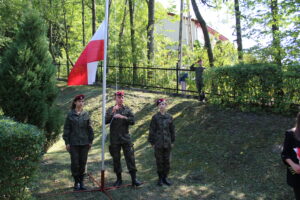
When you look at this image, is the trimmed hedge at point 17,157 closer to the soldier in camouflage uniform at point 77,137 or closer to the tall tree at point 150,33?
the soldier in camouflage uniform at point 77,137

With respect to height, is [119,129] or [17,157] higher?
[119,129]

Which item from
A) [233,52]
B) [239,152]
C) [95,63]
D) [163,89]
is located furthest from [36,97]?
[233,52]

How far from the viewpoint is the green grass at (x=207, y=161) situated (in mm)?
5613

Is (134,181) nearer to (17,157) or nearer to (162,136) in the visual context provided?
(162,136)

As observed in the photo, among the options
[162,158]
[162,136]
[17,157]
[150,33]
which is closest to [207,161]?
[162,158]

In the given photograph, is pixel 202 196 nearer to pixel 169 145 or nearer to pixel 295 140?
pixel 169 145

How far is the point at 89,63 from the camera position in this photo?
223 inches

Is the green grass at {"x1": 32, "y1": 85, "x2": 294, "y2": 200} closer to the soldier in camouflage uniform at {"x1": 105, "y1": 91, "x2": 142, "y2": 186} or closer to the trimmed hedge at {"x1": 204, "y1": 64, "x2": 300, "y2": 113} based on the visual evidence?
the trimmed hedge at {"x1": 204, "y1": 64, "x2": 300, "y2": 113}

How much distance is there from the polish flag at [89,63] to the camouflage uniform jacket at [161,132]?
1445 millimetres

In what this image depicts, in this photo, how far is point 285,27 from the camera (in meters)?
9.59

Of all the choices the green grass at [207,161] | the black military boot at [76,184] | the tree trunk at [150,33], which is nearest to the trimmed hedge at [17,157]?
the green grass at [207,161]

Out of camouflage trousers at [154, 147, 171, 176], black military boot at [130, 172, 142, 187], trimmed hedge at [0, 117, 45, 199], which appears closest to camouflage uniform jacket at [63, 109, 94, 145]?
trimmed hedge at [0, 117, 45, 199]

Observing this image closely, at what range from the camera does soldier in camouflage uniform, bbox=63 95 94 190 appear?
545cm

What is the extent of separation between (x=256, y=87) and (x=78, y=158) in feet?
18.8
